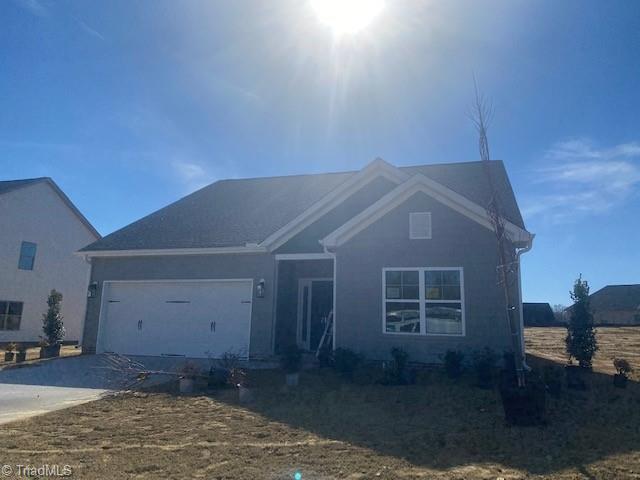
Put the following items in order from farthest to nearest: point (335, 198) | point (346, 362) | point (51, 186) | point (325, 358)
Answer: point (51, 186) → point (335, 198) → point (325, 358) → point (346, 362)

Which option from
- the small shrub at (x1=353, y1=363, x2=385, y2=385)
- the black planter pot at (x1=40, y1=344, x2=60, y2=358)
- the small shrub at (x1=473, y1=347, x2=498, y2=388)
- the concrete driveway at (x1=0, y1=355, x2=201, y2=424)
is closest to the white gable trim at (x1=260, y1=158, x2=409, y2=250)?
the concrete driveway at (x1=0, y1=355, x2=201, y2=424)

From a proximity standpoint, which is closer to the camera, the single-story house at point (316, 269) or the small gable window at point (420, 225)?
the single-story house at point (316, 269)

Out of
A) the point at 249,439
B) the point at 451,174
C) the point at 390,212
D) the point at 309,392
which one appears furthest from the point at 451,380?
the point at 451,174

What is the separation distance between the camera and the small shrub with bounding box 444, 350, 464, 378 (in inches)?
394

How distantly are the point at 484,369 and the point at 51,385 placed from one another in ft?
30.3

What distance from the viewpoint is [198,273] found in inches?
568

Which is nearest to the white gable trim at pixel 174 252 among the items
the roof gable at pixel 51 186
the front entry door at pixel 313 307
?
the front entry door at pixel 313 307

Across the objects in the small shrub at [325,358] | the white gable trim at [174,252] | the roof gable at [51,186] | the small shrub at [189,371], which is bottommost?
the small shrub at [189,371]

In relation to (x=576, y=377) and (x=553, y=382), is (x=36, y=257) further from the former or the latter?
(x=576, y=377)

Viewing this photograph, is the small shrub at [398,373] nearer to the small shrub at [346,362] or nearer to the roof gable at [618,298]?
the small shrub at [346,362]

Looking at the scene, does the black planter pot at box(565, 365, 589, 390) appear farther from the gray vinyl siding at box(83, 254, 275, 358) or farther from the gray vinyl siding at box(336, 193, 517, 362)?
the gray vinyl siding at box(83, 254, 275, 358)

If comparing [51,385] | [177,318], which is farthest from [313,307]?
[51,385]

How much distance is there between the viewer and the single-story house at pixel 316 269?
1114 cm

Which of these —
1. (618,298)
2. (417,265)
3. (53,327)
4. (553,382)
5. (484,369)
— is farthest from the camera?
(618,298)
